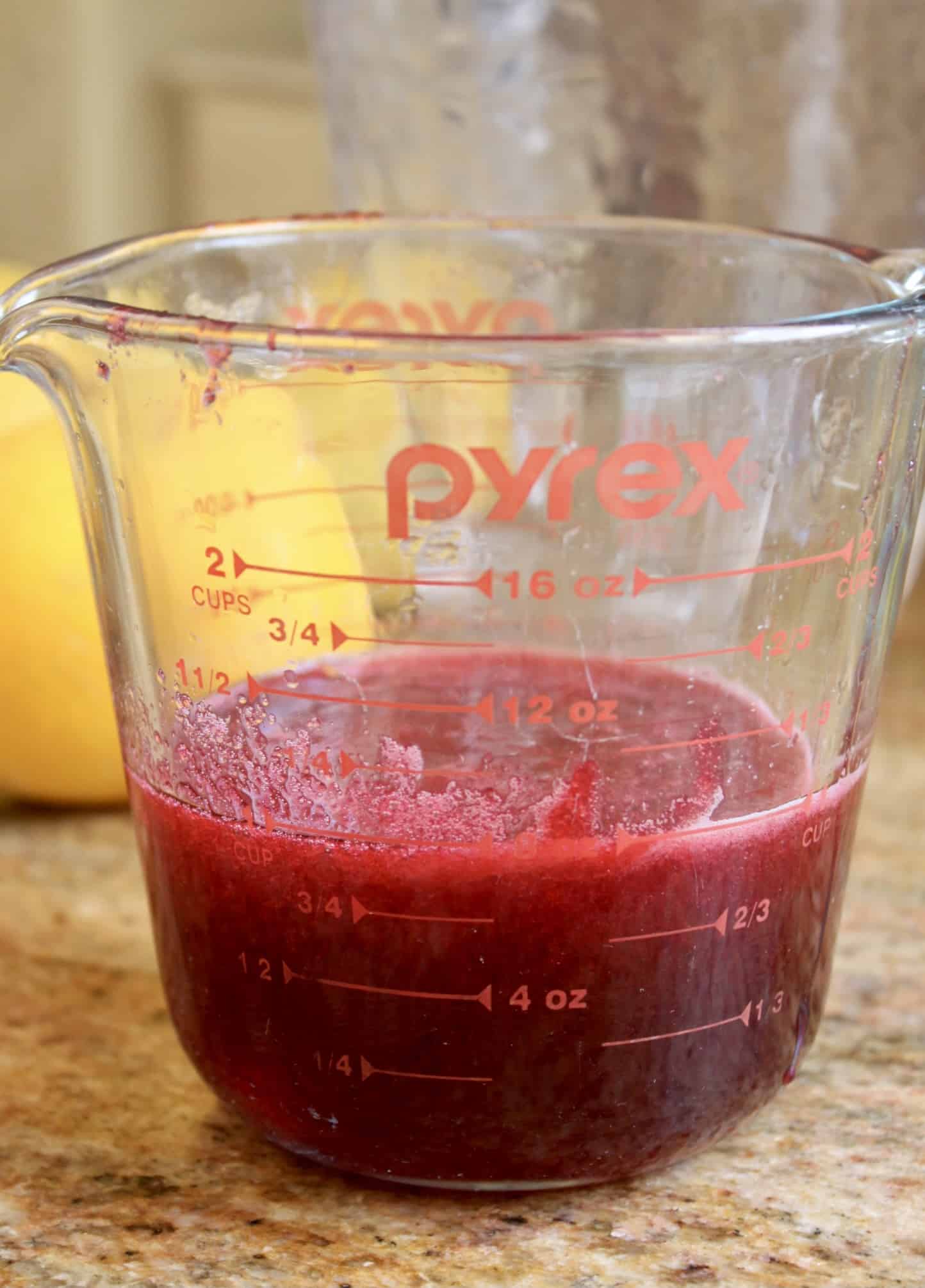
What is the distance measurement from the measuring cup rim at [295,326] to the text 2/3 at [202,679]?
A: 11 centimetres

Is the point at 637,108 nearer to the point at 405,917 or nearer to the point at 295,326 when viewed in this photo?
the point at 295,326

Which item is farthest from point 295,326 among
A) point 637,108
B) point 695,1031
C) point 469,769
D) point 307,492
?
point 637,108

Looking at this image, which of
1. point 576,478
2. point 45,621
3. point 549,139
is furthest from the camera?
point 549,139

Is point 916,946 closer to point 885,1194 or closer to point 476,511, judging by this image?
point 885,1194

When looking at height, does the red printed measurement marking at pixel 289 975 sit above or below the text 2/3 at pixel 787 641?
below

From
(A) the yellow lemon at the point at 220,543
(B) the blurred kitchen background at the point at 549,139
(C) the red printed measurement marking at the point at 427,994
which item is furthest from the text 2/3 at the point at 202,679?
(B) the blurred kitchen background at the point at 549,139

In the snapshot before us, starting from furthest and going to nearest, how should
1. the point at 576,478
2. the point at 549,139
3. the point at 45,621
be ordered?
the point at 549,139 → the point at 45,621 → the point at 576,478

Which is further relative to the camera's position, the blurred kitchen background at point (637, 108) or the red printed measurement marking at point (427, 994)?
the blurred kitchen background at point (637, 108)

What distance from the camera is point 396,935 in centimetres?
49

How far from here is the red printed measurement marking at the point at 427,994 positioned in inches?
19.3

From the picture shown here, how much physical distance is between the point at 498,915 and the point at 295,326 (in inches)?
8.2

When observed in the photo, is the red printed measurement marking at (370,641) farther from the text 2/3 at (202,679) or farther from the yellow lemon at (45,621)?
the yellow lemon at (45,621)

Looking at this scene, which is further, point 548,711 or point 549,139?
point 549,139

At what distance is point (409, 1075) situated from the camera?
1.64 ft
